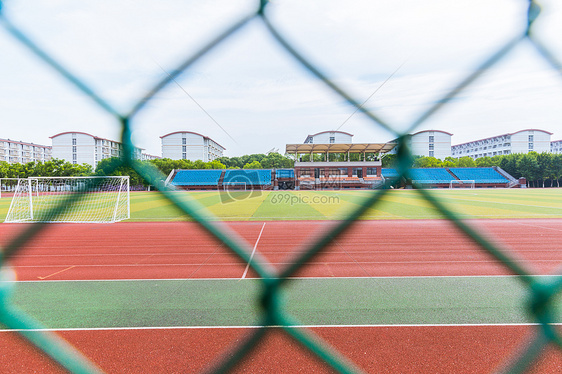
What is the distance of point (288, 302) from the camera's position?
4230mm

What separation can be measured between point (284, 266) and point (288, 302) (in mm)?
1743

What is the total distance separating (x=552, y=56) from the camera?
36.3 inches

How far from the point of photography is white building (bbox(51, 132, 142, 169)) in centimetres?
86

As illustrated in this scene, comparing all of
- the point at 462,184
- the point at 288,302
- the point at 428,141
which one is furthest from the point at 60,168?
the point at 462,184

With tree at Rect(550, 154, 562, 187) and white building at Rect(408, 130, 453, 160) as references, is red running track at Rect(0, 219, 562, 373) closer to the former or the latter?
white building at Rect(408, 130, 453, 160)

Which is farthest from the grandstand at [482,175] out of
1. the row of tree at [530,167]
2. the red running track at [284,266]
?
the red running track at [284,266]

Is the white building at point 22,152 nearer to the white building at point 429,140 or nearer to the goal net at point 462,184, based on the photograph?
the white building at point 429,140

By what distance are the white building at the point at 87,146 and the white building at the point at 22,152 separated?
190mm

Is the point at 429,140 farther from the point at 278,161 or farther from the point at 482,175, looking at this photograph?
the point at 482,175

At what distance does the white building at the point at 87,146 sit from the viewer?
86cm

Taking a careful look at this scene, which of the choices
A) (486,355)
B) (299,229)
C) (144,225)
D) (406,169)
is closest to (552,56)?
(406,169)

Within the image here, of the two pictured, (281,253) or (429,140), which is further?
(281,253)

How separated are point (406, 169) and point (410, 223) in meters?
11.9

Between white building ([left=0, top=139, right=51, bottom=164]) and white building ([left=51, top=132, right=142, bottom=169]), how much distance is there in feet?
0.62
